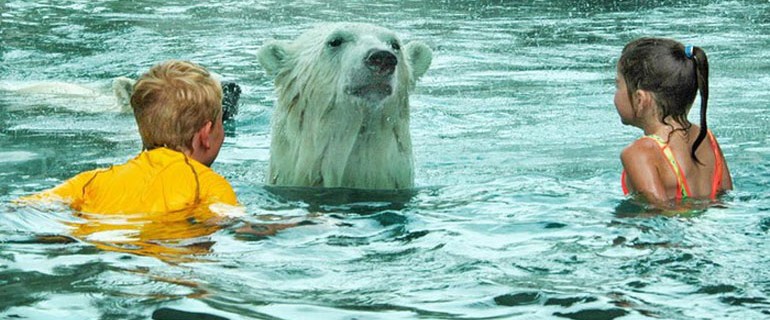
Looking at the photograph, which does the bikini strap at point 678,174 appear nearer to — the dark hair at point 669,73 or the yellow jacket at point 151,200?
the dark hair at point 669,73

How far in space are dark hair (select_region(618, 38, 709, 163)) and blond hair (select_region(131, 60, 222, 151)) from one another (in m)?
2.18

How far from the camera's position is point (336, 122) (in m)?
7.67

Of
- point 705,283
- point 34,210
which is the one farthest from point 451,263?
point 34,210

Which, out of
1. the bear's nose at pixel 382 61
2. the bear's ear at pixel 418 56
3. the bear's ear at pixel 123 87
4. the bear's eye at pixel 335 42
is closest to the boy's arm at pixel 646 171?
the bear's nose at pixel 382 61

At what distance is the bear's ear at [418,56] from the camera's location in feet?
26.1

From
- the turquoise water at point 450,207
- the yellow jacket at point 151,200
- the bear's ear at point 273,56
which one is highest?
the bear's ear at point 273,56

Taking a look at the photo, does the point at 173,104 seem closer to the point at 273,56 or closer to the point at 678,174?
the point at 273,56

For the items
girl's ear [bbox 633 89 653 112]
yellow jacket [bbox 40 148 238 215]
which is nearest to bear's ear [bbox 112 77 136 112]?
yellow jacket [bbox 40 148 238 215]

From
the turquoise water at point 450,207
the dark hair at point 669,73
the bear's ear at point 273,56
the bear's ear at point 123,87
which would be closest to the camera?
the turquoise water at point 450,207

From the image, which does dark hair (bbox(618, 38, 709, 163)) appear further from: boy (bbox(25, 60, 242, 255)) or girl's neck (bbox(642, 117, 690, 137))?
boy (bbox(25, 60, 242, 255))

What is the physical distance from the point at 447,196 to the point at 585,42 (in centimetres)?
899

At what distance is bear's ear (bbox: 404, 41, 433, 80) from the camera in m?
7.95

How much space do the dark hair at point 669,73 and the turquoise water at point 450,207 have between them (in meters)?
0.54

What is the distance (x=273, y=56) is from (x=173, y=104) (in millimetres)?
2123
